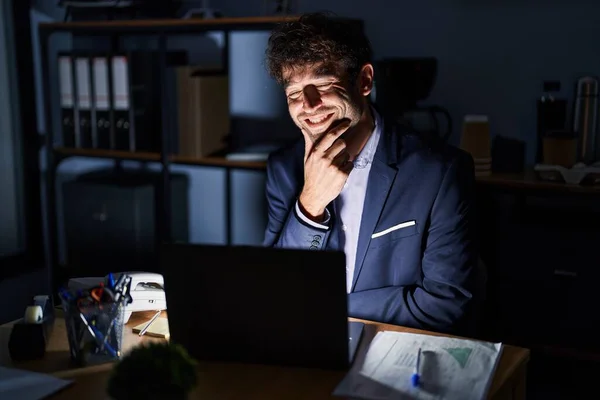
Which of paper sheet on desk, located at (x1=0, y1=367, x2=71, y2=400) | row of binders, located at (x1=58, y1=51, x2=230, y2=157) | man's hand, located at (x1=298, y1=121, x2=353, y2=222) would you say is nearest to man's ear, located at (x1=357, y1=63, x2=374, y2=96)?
man's hand, located at (x1=298, y1=121, x2=353, y2=222)

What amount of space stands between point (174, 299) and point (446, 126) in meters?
→ 1.80

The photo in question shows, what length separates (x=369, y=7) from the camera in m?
2.91

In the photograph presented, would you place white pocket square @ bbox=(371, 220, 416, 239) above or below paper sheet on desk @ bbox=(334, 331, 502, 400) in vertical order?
above

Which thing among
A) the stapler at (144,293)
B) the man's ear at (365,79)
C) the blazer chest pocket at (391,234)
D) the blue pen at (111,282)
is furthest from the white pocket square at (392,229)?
the blue pen at (111,282)

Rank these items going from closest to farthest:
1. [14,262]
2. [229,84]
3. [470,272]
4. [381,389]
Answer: [381,389], [470,272], [229,84], [14,262]

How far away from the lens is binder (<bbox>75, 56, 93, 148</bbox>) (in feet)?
10.2

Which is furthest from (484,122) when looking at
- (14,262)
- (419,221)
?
(14,262)

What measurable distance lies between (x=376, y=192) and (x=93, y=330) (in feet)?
2.45

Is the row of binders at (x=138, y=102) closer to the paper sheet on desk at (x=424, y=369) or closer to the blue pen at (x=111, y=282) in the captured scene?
the blue pen at (x=111, y=282)

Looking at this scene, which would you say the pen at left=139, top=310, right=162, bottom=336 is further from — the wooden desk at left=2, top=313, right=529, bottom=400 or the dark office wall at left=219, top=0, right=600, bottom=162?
the dark office wall at left=219, top=0, right=600, bottom=162

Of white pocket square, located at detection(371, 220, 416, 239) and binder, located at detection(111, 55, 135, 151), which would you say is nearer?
white pocket square, located at detection(371, 220, 416, 239)

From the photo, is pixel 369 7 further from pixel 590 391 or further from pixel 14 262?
pixel 14 262

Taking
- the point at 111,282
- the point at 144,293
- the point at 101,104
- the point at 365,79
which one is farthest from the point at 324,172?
the point at 101,104

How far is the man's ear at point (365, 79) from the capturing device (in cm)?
186
